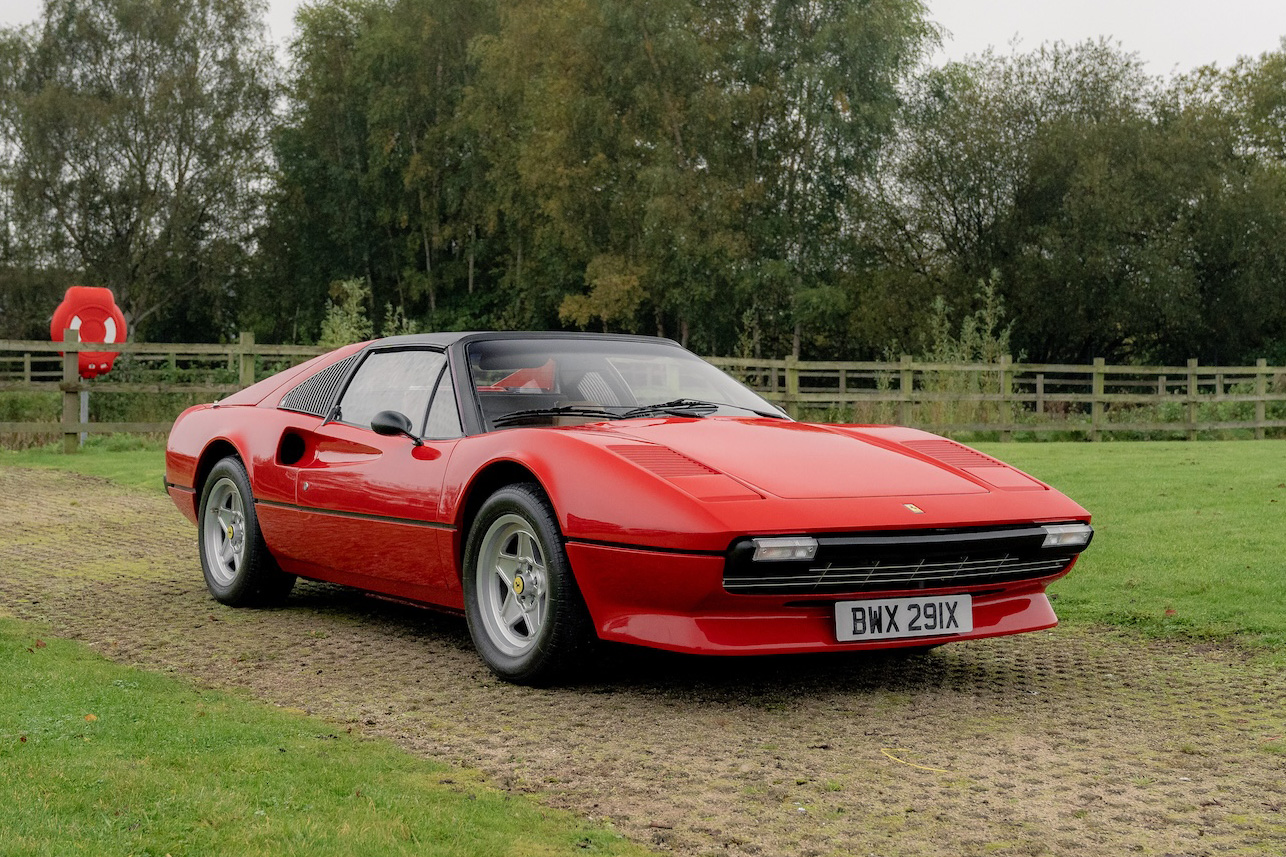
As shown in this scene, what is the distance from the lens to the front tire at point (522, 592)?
181 inches

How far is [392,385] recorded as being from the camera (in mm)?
6043

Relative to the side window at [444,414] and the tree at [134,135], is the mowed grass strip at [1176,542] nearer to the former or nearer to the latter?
the side window at [444,414]

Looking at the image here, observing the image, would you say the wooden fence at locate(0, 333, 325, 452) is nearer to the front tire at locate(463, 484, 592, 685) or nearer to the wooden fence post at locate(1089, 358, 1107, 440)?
the wooden fence post at locate(1089, 358, 1107, 440)

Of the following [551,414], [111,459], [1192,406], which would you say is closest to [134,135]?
[111,459]

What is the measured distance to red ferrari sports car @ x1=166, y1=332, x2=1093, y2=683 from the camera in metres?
4.34

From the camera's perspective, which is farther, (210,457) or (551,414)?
(210,457)

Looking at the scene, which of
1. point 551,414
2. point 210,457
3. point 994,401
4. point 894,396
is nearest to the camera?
point 551,414

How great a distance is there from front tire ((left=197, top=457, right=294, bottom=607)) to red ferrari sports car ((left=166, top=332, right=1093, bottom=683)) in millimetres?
28

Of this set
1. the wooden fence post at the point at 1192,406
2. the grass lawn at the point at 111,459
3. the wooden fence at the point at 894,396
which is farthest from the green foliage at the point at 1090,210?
the grass lawn at the point at 111,459

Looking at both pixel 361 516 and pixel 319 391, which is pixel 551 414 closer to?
pixel 361 516

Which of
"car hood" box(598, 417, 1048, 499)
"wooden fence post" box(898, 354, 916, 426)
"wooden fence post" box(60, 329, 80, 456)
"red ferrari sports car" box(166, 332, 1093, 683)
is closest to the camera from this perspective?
"red ferrari sports car" box(166, 332, 1093, 683)

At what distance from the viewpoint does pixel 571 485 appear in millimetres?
4570

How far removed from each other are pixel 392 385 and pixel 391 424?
0.61m

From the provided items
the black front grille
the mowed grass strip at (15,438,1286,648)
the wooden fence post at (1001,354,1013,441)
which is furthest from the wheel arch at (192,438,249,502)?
the wooden fence post at (1001,354,1013,441)
